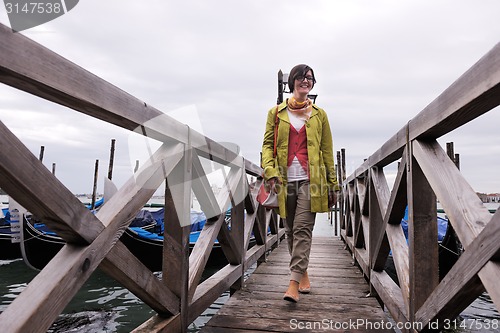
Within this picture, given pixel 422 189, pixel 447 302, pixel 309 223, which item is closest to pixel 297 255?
pixel 309 223

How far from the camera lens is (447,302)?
1324 millimetres

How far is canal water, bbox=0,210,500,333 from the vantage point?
4.25 metres

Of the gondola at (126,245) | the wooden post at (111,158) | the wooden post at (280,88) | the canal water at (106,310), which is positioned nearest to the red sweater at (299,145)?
the canal water at (106,310)

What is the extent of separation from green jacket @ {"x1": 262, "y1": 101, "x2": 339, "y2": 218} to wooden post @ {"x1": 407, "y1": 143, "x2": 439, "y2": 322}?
0.83 metres

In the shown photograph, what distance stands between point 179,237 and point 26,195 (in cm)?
96

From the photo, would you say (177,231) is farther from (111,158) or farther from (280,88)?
(111,158)

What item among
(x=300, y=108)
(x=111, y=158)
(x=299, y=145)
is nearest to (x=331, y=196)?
(x=299, y=145)

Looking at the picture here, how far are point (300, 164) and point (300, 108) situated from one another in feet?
1.30

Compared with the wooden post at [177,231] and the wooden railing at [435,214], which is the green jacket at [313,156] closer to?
the wooden railing at [435,214]

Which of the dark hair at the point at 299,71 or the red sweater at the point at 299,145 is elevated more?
the dark hair at the point at 299,71

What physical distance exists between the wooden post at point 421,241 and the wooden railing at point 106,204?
1.09 meters

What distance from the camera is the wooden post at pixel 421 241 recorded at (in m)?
1.65

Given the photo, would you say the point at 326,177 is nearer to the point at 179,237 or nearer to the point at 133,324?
the point at 179,237

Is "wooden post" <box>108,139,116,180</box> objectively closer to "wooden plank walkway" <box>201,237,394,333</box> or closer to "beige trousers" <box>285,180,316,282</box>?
"wooden plank walkway" <box>201,237,394,333</box>
